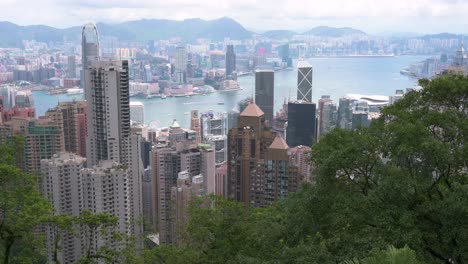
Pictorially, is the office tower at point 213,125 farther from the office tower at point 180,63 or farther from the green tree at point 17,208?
the green tree at point 17,208

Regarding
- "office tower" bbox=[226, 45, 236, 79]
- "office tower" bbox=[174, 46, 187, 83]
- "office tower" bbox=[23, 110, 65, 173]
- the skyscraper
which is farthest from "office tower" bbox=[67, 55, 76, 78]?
"office tower" bbox=[23, 110, 65, 173]

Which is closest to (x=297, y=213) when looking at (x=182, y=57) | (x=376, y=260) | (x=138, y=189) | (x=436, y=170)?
(x=436, y=170)

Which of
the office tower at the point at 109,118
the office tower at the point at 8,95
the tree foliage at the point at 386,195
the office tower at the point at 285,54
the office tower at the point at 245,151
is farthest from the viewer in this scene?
the office tower at the point at 285,54

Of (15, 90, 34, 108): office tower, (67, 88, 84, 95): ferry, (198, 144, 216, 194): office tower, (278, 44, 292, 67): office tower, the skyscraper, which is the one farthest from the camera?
(278, 44, 292, 67): office tower

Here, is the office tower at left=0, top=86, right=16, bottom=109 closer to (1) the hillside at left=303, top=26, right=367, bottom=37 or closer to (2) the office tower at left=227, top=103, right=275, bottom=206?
(2) the office tower at left=227, top=103, right=275, bottom=206

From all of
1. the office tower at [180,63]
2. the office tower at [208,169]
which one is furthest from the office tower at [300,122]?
the office tower at [180,63]

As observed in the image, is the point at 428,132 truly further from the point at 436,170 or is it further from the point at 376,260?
the point at 376,260

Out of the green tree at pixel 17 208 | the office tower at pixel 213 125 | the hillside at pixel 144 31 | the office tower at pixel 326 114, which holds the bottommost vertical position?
the office tower at pixel 213 125
